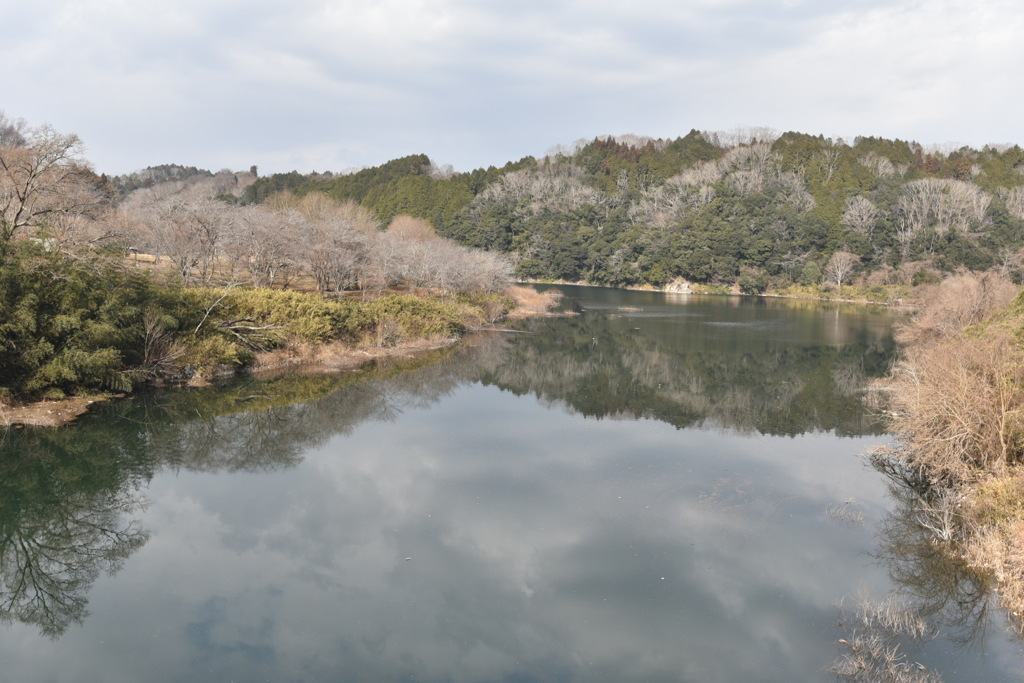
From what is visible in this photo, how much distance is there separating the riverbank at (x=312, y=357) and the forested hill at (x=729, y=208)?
53.3 metres

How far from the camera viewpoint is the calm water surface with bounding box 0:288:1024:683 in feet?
28.9

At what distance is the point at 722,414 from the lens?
2261 cm

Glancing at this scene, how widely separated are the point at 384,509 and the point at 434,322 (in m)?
23.6

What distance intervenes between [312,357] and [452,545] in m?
18.4

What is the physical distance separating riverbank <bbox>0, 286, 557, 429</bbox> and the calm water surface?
1063 mm

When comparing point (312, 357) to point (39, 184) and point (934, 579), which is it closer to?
point (39, 184)

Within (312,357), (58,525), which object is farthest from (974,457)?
(312,357)

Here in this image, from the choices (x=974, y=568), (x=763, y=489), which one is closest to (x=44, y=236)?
(x=763, y=489)

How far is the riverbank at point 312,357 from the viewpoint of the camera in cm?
1831

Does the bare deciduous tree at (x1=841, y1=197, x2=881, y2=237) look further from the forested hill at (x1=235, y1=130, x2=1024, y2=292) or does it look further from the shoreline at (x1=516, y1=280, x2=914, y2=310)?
the shoreline at (x1=516, y1=280, x2=914, y2=310)

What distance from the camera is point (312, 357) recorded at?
93.9 ft

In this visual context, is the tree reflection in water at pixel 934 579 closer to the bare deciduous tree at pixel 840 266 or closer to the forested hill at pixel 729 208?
the forested hill at pixel 729 208

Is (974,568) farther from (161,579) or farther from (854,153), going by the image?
(854,153)

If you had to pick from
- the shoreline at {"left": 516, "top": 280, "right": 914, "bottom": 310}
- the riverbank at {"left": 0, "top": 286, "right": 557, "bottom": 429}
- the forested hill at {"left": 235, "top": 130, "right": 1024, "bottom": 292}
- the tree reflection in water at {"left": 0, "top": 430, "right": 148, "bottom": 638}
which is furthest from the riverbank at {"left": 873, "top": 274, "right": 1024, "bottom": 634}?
the forested hill at {"left": 235, "top": 130, "right": 1024, "bottom": 292}
